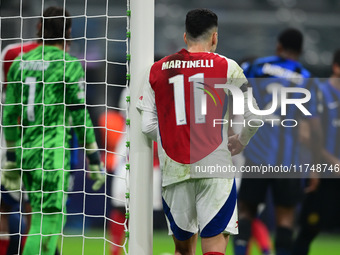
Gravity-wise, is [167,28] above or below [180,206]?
above

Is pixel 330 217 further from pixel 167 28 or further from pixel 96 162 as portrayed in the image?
pixel 96 162

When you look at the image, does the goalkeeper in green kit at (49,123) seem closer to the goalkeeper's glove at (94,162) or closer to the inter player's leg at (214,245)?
the goalkeeper's glove at (94,162)

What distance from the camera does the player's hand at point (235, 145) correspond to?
3.43 metres

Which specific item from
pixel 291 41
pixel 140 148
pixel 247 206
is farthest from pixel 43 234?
pixel 291 41

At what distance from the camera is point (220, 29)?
9820mm

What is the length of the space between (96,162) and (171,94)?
1.02 meters

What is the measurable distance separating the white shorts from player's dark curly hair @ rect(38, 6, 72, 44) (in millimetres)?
1323

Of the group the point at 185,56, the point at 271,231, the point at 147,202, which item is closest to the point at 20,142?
the point at 147,202

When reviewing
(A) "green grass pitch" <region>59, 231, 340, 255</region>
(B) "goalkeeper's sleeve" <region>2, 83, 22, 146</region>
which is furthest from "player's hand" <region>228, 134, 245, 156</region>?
(A) "green grass pitch" <region>59, 231, 340, 255</region>

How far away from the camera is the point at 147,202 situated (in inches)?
138

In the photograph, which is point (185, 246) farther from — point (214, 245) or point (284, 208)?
point (284, 208)

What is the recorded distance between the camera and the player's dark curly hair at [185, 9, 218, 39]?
337cm

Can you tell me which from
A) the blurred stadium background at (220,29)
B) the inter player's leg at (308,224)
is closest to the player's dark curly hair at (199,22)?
the inter player's leg at (308,224)

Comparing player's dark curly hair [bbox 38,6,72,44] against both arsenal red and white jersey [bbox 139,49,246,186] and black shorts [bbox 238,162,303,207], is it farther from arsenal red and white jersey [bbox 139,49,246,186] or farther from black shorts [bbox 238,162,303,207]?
black shorts [bbox 238,162,303,207]
